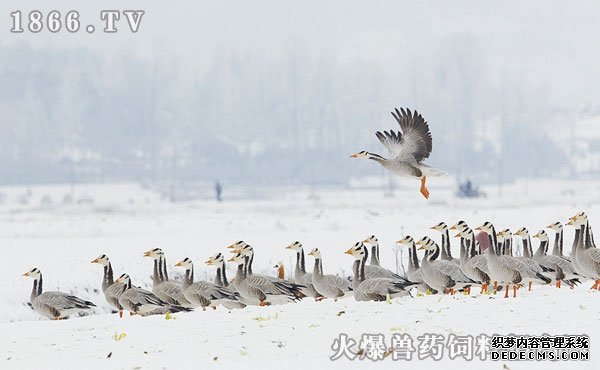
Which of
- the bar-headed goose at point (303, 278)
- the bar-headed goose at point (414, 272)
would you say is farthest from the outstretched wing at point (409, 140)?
the bar-headed goose at point (303, 278)

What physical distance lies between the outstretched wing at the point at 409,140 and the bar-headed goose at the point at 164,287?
430cm

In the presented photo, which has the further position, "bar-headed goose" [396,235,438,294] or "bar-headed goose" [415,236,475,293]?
"bar-headed goose" [396,235,438,294]

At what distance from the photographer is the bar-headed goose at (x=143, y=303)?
15.3m

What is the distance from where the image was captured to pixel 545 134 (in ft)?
573

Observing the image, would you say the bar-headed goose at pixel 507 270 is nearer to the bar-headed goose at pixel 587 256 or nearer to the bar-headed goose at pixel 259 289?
the bar-headed goose at pixel 587 256

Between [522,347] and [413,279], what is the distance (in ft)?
16.6

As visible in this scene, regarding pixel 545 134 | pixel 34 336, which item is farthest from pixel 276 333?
pixel 545 134

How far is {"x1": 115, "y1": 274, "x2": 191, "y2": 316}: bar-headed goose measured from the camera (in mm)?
15344

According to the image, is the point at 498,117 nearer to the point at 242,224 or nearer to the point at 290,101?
the point at 290,101

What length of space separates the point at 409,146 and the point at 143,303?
16.1ft

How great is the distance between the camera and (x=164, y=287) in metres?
16.2

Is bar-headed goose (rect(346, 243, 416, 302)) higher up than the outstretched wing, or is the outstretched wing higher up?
the outstretched wing

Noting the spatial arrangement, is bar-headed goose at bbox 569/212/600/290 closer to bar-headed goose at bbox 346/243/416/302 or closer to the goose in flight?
bar-headed goose at bbox 346/243/416/302

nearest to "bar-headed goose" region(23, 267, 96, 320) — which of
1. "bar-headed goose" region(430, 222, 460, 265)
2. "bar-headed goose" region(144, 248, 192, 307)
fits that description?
"bar-headed goose" region(144, 248, 192, 307)
